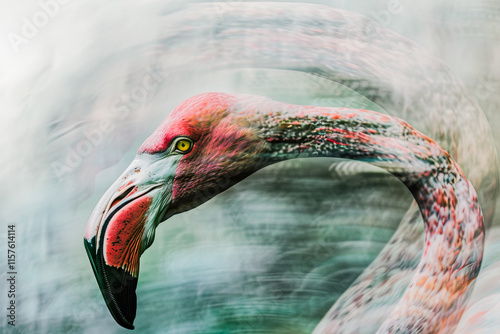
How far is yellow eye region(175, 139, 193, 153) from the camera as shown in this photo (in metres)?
1.30

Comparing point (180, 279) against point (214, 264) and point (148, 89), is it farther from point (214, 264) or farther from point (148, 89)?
point (148, 89)

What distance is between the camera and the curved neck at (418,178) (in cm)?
128

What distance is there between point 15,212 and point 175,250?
1.85ft

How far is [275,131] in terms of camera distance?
4.37 ft

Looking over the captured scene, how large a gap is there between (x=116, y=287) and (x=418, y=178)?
100 cm

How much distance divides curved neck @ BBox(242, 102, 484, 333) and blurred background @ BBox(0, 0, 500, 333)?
0.23ft

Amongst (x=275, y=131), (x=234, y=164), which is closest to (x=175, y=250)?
(x=234, y=164)

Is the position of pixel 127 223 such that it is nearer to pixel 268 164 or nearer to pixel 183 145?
pixel 183 145

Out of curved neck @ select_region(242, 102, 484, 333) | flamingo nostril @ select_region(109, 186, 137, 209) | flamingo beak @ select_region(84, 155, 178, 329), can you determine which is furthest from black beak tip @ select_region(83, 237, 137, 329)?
curved neck @ select_region(242, 102, 484, 333)

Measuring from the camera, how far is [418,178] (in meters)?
1.35

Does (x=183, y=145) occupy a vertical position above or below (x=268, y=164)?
above
